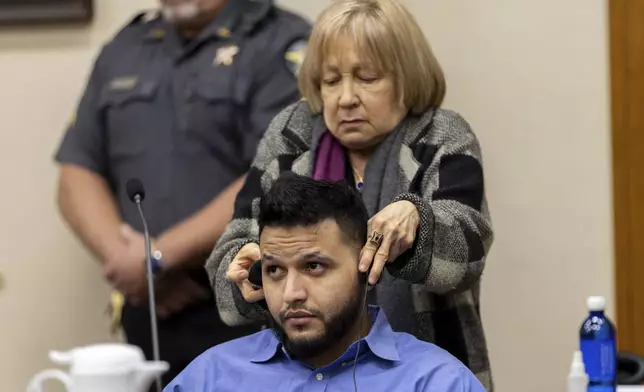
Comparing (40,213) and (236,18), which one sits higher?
(236,18)

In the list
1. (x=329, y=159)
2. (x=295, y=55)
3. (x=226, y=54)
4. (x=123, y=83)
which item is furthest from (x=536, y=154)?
(x=123, y=83)

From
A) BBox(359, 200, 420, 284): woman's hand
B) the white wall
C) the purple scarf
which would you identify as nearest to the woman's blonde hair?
the purple scarf

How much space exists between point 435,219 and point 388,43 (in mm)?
365

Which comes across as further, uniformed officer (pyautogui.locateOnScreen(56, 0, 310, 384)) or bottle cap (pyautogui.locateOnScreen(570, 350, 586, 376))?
uniformed officer (pyautogui.locateOnScreen(56, 0, 310, 384))

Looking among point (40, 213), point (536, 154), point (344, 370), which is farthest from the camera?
point (40, 213)

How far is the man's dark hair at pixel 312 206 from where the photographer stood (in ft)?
5.60

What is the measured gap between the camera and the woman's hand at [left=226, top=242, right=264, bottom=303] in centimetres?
187

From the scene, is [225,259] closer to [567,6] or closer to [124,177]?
[124,177]

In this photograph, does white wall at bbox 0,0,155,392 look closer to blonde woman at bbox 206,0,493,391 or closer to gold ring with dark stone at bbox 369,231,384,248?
blonde woman at bbox 206,0,493,391

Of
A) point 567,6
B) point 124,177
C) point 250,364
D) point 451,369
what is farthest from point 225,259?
point 567,6

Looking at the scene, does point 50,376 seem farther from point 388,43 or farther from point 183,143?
point 183,143

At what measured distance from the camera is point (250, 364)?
5.92 feet

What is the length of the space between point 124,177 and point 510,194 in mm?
973

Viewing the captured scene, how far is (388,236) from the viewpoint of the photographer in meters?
1.74
